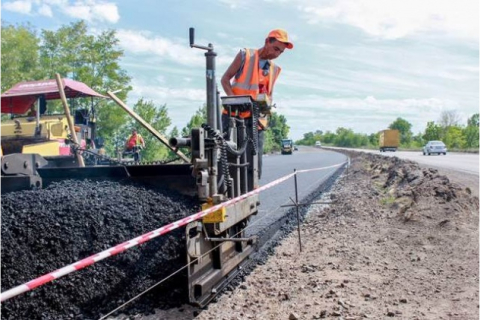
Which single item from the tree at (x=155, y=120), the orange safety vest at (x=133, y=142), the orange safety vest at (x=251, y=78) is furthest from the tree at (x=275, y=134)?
the orange safety vest at (x=251, y=78)

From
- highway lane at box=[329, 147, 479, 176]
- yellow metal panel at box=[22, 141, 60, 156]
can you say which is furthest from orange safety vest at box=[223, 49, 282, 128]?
highway lane at box=[329, 147, 479, 176]

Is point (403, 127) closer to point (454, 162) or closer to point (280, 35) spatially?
point (454, 162)

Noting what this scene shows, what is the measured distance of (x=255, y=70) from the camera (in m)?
5.04

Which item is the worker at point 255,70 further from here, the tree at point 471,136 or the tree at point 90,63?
the tree at point 471,136

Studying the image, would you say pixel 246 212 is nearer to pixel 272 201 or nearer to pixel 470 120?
pixel 272 201

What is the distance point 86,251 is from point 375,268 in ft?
9.67

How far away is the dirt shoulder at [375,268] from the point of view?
4.05 metres

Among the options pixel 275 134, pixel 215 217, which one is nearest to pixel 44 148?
pixel 215 217

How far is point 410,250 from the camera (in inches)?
233

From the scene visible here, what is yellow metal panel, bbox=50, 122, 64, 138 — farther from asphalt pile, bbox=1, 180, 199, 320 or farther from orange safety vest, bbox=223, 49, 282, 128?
orange safety vest, bbox=223, 49, 282, 128

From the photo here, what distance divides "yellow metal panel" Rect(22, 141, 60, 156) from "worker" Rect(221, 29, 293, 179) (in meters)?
5.21

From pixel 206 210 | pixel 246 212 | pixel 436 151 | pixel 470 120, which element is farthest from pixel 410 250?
pixel 470 120

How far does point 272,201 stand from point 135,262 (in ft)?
23.4

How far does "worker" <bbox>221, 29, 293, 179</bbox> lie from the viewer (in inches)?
194
